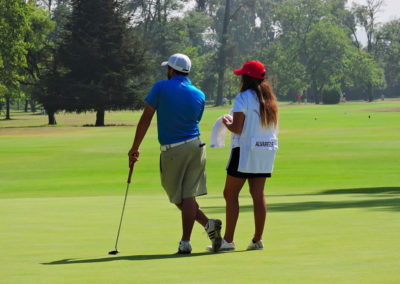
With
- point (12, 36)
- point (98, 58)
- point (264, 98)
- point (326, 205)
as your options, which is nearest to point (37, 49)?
point (12, 36)

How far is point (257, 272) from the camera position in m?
7.89

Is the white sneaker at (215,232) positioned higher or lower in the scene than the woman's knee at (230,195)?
lower

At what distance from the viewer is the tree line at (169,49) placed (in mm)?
72125

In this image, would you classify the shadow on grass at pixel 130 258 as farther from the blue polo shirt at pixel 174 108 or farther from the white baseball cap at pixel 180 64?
the white baseball cap at pixel 180 64

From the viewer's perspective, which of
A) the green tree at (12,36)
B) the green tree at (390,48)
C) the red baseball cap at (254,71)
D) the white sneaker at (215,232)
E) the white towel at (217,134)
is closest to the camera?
the white sneaker at (215,232)

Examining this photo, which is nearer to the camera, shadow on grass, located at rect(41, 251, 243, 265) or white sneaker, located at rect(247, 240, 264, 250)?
shadow on grass, located at rect(41, 251, 243, 265)

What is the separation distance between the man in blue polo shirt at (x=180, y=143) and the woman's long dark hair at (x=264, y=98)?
490 millimetres

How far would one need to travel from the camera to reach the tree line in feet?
237

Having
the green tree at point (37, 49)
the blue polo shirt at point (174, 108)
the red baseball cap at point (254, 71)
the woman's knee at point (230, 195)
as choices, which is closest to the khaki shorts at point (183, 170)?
the blue polo shirt at point (174, 108)

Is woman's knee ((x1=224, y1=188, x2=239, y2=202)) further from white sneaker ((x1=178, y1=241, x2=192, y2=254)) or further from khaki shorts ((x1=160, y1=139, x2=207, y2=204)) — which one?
white sneaker ((x1=178, y1=241, x2=192, y2=254))

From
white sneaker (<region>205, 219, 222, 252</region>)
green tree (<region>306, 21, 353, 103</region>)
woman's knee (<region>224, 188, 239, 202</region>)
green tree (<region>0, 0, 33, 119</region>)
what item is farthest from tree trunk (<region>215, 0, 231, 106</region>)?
white sneaker (<region>205, 219, 222, 252</region>)

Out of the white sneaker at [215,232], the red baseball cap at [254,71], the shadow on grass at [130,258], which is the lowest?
the shadow on grass at [130,258]

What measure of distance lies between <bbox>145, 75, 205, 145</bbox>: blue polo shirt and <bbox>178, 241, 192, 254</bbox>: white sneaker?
101 centimetres

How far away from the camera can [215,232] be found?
9.45 metres
